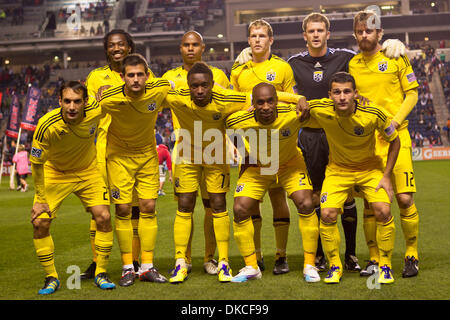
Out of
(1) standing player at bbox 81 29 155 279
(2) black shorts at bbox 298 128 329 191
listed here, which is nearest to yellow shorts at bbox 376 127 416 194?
(2) black shorts at bbox 298 128 329 191

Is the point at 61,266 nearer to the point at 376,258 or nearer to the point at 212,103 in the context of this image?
the point at 212,103

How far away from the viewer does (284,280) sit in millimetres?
5758

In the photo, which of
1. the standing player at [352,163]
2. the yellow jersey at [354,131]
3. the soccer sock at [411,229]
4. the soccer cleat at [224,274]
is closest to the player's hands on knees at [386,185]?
the standing player at [352,163]

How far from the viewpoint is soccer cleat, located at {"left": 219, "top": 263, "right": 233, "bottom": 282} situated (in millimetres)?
5746

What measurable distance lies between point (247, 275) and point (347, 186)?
1.32 m

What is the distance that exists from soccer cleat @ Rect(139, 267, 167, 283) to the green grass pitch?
0.39 ft

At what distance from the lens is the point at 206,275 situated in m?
6.19

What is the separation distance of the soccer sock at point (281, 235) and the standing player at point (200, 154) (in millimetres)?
618

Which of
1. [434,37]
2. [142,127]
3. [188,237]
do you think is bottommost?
Answer: [188,237]

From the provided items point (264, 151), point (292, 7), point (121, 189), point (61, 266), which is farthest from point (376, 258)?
point (292, 7)

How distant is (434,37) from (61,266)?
154 ft

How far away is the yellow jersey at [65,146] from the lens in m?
5.50

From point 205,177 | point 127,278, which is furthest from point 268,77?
point 127,278

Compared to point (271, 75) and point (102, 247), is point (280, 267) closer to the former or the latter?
point (102, 247)
